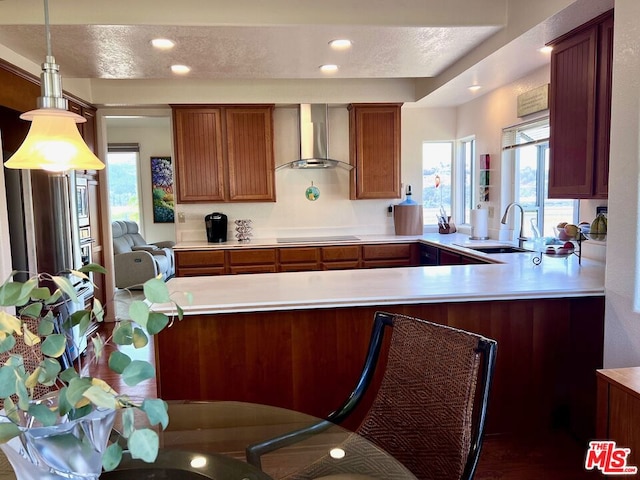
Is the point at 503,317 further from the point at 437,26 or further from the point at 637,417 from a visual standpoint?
the point at 437,26

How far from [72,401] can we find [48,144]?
1.08m

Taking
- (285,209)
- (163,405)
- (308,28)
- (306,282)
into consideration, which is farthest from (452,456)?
(285,209)

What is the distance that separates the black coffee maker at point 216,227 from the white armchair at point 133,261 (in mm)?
1929

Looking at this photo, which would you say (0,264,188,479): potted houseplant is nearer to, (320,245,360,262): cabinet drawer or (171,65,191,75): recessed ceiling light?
(171,65,191,75): recessed ceiling light

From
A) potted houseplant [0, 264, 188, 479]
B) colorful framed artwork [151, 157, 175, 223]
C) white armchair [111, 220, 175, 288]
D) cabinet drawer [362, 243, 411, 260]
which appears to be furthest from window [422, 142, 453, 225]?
colorful framed artwork [151, 157, 175, 223]

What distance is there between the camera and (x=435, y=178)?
5.31 meters

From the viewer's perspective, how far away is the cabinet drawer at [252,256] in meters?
4.37

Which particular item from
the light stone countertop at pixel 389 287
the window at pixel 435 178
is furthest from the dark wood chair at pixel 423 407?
the window at pixel 435 178

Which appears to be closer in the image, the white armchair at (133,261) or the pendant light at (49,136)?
the pendant light at (49,136)

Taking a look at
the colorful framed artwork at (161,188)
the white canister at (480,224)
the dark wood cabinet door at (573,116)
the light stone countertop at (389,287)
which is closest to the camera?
the light stone countertop at (389,287)

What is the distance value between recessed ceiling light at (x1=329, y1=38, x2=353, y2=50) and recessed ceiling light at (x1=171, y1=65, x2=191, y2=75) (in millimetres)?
1191

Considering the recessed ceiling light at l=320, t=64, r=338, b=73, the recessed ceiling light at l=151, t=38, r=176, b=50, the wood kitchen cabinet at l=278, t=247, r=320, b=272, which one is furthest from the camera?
the wood kitchen cabinet at l=278, t=247, r=320, b=272

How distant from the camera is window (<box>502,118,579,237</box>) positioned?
3672mm

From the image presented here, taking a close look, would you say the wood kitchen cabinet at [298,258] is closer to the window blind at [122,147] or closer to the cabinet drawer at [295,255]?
the cabinet drawer at [295,255]
